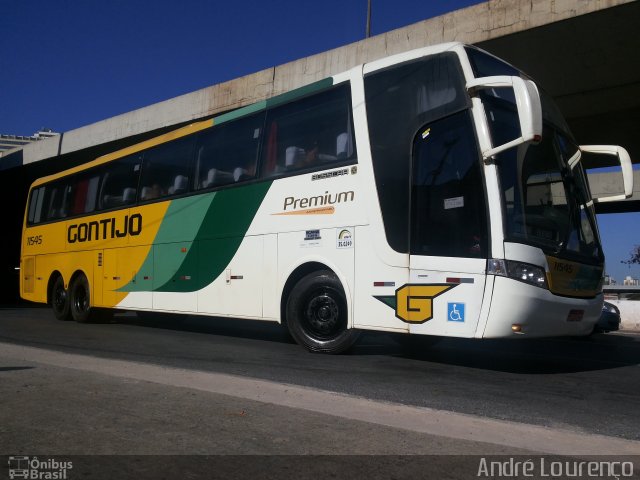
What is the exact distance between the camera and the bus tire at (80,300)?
43.0ft

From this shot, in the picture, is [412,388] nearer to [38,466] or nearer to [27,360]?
[38,466]

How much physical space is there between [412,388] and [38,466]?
356cm

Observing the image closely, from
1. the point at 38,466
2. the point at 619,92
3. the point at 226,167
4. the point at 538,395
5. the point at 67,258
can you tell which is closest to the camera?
the point at 38,466

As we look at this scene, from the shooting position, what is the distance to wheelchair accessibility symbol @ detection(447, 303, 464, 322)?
625 cm

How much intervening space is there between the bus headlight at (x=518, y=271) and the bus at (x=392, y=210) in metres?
0.01

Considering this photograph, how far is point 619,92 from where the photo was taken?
Result: 48.4ft

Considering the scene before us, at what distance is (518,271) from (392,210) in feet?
5.38

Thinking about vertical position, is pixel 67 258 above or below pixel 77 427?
above

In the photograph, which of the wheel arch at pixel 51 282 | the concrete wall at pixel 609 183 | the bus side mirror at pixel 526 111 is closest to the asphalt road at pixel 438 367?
the bus side mirror at pixel 526 111

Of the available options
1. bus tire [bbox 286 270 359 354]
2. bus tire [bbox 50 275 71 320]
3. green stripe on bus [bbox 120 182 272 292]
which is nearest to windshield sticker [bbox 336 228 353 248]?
bus tire [bbox 286 270 359 354]

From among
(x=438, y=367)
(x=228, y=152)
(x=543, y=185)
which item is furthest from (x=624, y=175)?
(x=228, y=152)

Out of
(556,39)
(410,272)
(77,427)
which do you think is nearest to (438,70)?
(410,272)

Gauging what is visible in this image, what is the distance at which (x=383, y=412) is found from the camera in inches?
181

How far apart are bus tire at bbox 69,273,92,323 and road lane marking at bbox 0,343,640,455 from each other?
6796 mm
